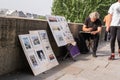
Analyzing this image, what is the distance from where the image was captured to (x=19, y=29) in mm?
6000

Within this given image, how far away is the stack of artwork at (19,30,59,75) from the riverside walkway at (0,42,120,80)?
0.15 m

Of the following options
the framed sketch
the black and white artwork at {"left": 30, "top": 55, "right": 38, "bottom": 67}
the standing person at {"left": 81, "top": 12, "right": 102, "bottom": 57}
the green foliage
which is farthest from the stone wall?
the green foliage

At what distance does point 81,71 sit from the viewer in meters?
6.41

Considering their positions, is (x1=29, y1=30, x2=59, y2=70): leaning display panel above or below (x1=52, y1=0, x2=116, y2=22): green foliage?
above

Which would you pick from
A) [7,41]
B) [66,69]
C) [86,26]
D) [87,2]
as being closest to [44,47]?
[66,69]

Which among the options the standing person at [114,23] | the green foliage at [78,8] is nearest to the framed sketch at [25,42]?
the standing person at [114,23]

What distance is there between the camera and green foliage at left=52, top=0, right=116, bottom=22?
39.4 m

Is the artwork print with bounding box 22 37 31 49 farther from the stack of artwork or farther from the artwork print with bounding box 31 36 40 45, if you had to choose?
the artwork print with bounding box 31 36 40 45

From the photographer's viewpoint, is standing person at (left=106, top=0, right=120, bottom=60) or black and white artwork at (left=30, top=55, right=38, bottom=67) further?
standing person at (left=106, top=0, right=120, bottom=60)

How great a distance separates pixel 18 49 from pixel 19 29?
16.1 inches

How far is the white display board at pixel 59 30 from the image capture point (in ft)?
24.9

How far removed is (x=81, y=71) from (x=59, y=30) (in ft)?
6.44

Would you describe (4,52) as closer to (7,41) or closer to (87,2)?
(7,41)

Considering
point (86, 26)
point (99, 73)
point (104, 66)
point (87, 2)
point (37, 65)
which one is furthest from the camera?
point (87, 2)
